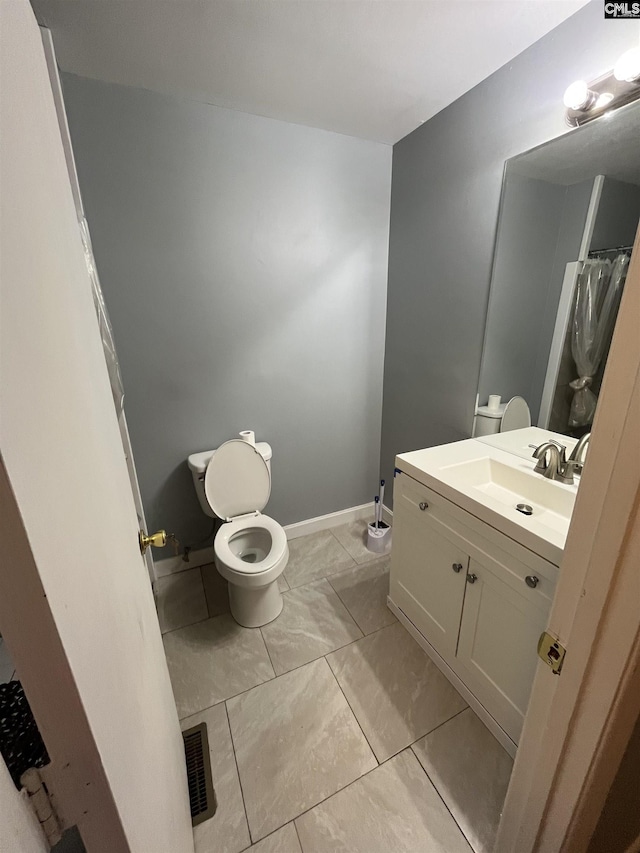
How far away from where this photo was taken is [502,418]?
1716mm

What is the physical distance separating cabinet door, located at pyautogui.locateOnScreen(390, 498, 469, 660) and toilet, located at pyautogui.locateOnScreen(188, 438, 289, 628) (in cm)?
56

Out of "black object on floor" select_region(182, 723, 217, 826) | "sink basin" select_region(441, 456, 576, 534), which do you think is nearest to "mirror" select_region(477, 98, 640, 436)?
"sink basin" select_region(441, 456, 576, 534)

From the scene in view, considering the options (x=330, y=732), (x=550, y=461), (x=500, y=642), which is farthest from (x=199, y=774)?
(x=550, y=461)

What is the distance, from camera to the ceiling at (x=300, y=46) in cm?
112

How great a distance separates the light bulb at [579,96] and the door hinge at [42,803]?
196 centimetres

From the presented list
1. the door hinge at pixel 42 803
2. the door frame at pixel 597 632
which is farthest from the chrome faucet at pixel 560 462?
the door hinge at pixel 42 803

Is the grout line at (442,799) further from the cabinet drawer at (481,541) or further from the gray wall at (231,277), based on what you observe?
the gray wall at (231,277)

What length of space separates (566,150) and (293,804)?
245 cm

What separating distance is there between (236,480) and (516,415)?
1.44 meters

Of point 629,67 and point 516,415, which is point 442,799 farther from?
point 629,67

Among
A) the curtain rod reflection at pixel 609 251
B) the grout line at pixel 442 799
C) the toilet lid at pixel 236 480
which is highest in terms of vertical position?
the curtain rod reflection at pixel 609 251

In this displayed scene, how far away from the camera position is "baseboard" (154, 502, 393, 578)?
2.06m

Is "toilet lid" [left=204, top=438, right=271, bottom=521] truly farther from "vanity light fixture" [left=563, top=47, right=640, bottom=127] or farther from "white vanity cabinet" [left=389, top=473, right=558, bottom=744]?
"vanity light fixture" [left=563, top=47, right=640, bottom=127]

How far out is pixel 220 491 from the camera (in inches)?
72.4
